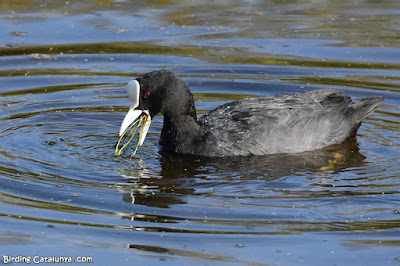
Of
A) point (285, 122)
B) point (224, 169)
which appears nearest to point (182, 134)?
point (224, 169)

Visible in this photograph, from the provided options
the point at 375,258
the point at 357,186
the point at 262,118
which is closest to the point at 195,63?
the point at 262,118

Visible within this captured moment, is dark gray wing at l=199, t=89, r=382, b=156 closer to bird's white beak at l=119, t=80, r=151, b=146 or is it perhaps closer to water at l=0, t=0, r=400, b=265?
water at l=0, t=0, r=400, b=265

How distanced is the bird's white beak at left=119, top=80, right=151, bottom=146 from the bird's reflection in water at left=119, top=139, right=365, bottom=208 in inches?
13.4

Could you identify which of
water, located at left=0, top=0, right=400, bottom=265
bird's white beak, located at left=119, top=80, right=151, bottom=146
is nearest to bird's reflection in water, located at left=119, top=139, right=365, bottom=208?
water, located at left=0, top=0, right=400, bottom=265

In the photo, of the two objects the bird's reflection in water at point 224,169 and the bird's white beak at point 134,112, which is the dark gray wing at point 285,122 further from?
the bird's white beak at point 134,112

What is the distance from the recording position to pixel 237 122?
7.96 metres

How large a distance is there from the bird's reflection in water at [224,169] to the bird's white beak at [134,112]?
0.34m

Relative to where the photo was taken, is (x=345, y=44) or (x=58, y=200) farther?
(x=345, y=44)

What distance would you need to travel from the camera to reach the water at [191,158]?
563cm

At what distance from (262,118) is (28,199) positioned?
8.79 ft

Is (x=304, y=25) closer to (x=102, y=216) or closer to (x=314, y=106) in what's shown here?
(x=314, y=106)

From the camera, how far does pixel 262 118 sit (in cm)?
795

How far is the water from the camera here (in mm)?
5629

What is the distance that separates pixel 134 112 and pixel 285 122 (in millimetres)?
1589
